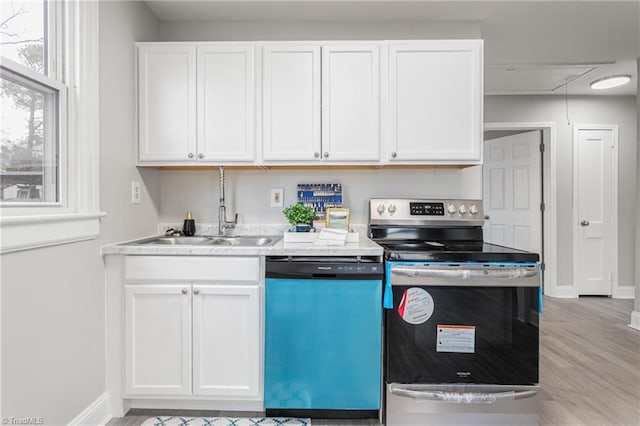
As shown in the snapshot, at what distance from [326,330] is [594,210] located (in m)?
4.08

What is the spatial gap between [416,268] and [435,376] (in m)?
0.54

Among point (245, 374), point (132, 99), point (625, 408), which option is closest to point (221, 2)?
point (132, 99)

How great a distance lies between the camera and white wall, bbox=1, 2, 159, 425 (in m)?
1.25

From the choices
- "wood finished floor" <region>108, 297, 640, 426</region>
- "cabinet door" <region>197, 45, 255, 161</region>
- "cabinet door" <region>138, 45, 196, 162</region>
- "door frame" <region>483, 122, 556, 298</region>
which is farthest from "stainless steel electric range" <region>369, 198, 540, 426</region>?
"door frame" <region>483, 122, 556, 298</region>

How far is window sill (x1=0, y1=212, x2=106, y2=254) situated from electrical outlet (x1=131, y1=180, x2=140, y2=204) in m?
0.37

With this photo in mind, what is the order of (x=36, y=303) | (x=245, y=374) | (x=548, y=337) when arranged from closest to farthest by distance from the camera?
(x=36, y=303), (x=245, y=374), (x=548, y=337)

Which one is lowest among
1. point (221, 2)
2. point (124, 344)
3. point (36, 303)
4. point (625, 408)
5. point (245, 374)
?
point (625, 408)

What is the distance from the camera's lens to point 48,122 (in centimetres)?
150

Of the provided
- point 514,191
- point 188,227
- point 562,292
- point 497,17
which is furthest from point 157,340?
point 562,292

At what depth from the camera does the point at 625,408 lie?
185cm

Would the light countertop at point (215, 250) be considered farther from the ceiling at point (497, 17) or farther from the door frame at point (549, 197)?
the door frame at point (549, 197)

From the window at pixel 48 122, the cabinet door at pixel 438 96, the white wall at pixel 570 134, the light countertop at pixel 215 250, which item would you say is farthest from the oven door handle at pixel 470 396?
the white wall at pixel 570 134

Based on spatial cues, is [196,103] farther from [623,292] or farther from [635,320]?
[623,292]

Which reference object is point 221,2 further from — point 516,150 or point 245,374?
point 516,150
